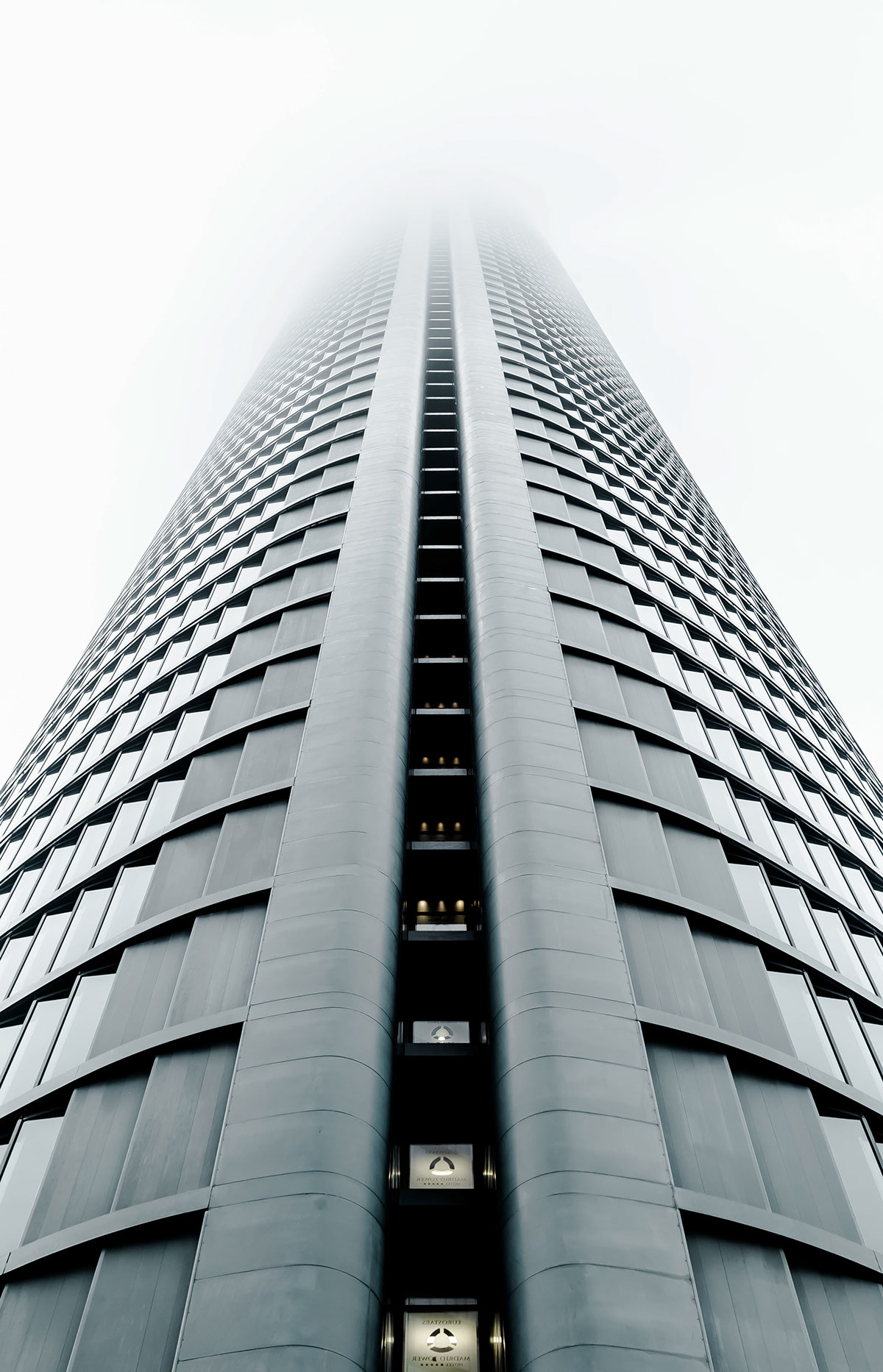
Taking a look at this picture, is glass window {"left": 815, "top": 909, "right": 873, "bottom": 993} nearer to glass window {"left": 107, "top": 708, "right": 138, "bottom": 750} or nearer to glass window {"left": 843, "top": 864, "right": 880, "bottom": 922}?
glass window {"left": 843, "top": 864, "right": 880, "bottom": 922}

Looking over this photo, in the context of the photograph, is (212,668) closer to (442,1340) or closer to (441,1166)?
(441,1166)

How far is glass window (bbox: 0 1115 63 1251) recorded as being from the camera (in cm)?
1276

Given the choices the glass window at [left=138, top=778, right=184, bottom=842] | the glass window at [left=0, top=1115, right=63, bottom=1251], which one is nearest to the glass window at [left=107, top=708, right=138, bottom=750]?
the glass window at [left=138, top=778, right=184, bottom=842]

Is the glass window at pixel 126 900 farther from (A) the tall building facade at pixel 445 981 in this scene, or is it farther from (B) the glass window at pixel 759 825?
(B) the glass window at pixel 759 825

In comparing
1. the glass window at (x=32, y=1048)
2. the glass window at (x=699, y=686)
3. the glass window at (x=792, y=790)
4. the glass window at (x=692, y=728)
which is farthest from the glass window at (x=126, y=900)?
the glass window at (x=792, y=790)

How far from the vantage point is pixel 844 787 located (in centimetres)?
2973

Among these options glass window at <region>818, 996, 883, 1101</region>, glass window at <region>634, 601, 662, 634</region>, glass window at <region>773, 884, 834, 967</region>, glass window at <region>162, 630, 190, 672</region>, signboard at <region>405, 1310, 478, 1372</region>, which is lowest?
signboard at <region>405, 1310, 478, 1372</region>

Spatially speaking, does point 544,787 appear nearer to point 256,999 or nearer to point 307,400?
point 256,999

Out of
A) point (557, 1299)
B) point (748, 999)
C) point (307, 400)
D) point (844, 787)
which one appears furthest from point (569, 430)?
point (557, 1299)

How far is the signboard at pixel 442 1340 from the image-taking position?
14680mm

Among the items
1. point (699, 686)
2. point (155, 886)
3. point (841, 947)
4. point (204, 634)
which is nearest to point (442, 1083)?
point (155, 886)

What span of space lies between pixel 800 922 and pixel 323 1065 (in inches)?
449

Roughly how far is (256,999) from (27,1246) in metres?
4.38

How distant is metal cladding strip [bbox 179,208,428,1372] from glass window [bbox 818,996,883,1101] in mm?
8296
